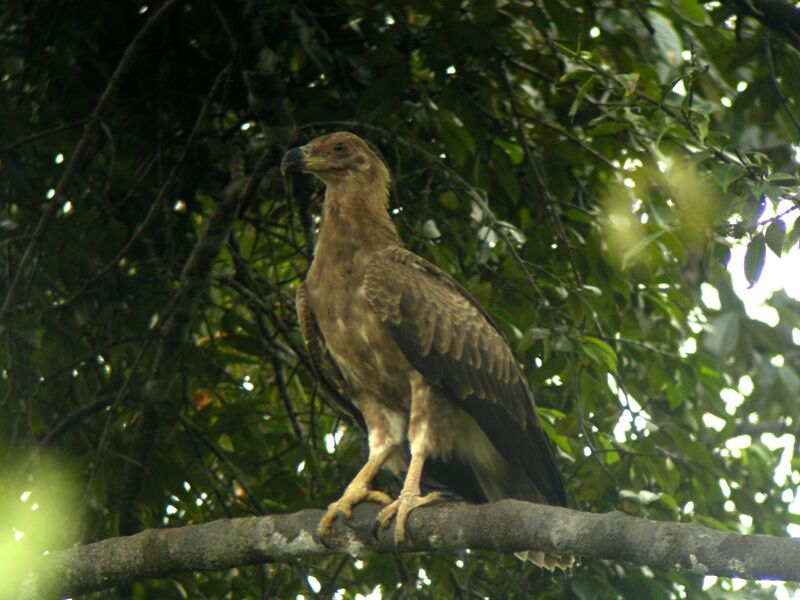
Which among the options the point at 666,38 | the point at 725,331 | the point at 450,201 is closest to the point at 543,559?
the point at 450,201

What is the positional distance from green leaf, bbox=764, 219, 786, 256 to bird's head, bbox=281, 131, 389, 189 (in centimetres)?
226

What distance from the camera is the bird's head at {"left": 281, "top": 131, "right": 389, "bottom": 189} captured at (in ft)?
17.8

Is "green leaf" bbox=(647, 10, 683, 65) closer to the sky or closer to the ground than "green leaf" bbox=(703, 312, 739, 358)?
closer to the sky

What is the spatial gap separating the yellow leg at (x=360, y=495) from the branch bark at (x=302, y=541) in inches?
1.4

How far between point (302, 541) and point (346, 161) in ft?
6.23

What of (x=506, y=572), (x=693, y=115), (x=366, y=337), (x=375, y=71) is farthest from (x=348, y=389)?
(x=693, y=115)

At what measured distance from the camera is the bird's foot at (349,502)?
440cm

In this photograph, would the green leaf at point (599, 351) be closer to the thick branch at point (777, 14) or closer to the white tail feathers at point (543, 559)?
the white tail feathers at point (543, 559)

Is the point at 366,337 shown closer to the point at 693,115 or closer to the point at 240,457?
the point at 240,457

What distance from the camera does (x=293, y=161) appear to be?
16.8 ft

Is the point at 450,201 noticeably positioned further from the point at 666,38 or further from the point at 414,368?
the point at 666,38

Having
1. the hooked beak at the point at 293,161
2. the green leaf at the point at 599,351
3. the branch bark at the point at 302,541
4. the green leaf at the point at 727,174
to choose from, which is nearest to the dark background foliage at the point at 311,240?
the green leaf at the point at 599,351

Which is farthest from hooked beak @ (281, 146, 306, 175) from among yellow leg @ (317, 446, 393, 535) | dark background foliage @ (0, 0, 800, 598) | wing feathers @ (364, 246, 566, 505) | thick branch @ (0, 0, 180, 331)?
yellow leg @ (317, 446, 393, 535)

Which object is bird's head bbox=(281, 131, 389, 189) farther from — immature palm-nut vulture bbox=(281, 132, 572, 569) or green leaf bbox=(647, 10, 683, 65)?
green leaf bbox=(647, 10, 683, 65)
